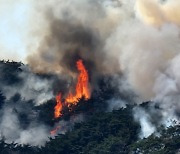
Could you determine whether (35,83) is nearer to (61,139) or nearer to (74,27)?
(74,27)

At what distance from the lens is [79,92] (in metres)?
95.1

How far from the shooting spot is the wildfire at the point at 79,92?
88.8 meters

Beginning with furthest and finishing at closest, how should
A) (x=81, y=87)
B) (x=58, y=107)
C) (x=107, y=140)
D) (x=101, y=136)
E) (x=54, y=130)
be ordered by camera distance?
(x=81, y=87) → (x=58, y=107) → (x=54, y=130) → (x=101, y=136) → (x=107, y=140)

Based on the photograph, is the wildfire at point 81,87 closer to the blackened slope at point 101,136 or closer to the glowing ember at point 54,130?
the glowing ember at point 54,130

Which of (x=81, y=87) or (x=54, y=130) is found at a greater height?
(x=81, y=87)

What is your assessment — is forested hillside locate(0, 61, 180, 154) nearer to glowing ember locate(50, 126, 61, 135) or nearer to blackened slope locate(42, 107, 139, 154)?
blackened slope locate(42, 107, 139, 154)

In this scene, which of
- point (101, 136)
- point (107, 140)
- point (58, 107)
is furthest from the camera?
point (58, 107)

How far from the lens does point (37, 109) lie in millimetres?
87062

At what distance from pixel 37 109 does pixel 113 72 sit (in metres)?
19.0

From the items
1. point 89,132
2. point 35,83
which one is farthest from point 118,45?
point 89,132

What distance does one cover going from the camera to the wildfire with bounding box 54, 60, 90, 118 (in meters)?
88.8

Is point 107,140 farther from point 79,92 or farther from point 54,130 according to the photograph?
point 79,92

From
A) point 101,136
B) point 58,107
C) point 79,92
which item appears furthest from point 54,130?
point 79,92

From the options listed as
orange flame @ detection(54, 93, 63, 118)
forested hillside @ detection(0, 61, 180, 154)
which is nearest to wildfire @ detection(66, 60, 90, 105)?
orange flame @ detection(54, 93, 63, 118)
